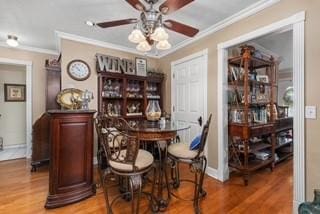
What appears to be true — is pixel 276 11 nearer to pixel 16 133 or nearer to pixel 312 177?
pixel 312 177

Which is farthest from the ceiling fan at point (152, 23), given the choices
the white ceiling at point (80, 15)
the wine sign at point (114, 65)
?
the wine sign at point (114, 65)

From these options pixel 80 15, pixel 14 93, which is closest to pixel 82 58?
pixel 80 15

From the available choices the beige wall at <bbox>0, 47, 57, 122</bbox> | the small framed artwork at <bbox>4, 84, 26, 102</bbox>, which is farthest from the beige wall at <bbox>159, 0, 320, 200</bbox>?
the small framed artwork at <bbox>4, 84, 26, 102</bbox>

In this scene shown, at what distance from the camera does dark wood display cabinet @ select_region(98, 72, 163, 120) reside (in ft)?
12.3

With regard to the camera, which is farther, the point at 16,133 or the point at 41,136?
the point at 16,133

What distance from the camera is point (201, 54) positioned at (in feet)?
10.8

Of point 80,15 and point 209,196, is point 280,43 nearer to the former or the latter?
point 209,196

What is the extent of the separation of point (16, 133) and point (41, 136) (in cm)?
256

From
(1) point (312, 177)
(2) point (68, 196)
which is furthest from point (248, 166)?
(2) point (68, 196)

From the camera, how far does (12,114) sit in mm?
5090

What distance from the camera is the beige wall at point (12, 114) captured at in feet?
16.2

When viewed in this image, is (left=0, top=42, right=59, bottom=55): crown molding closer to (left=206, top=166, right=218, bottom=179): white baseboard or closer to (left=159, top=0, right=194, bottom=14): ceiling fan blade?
(left=159, top=0, right=194, bottom=14): ceiling fan blade

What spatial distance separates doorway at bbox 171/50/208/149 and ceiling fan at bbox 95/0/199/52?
132cm

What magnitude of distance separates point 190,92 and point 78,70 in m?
2.13
